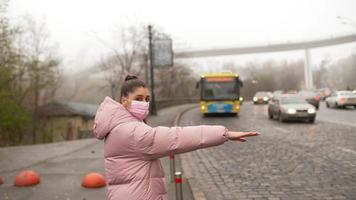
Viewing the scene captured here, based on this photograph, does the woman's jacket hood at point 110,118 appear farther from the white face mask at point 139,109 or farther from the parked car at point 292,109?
the parked car at point 292,109

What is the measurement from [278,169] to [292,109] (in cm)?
1358

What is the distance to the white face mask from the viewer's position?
A: 110 inches

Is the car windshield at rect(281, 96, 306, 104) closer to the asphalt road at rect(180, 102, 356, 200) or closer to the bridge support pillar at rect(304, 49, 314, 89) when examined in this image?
the asphalt road at rect(180, 102, 356, 200)

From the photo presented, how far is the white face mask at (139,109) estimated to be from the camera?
9.16 ft

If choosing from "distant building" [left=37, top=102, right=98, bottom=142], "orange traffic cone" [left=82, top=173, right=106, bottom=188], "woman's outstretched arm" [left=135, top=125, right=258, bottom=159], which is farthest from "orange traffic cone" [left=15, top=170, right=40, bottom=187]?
"distant building" [left=37, top=102, right=98, bottom=142]

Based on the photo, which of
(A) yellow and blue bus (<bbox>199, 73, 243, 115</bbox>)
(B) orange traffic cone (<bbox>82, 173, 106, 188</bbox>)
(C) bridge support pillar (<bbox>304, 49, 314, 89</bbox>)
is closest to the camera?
(B) orange traffic cone (<bbox>82, 173, 106, 188</bbox>)

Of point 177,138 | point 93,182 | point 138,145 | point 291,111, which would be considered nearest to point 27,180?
point 93,182

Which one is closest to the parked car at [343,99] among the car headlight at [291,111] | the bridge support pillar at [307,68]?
the car headlight at [291,111]

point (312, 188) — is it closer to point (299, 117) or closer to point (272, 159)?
point (272, 159)

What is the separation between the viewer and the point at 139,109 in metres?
2.79

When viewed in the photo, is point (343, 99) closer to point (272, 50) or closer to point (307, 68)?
point (272, 50)

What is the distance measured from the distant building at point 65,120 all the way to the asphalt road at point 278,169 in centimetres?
3450

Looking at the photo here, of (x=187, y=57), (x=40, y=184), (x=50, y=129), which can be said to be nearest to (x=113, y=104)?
(x=40, y=184)

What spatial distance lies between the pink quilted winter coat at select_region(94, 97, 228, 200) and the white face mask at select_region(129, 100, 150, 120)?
0.03m
